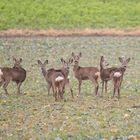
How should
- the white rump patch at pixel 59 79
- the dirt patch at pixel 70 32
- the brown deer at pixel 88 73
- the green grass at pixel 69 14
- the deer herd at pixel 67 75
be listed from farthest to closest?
the green grass at pixel 69 14 < the dirt patch at pixel 70 32 < the brown deer at pixel 88 73 < the deer herd at pixel 67 75 < the white rump patch at pixel 59 79

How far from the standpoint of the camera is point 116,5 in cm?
5928

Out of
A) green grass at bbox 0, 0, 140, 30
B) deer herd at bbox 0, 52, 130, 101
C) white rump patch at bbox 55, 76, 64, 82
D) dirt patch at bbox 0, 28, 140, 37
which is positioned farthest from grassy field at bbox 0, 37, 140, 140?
green grass at bbox 0, 0, 140, 30

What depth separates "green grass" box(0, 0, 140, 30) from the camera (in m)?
51.1

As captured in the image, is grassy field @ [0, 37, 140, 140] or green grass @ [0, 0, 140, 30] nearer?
grassy field @ [0, 37, 140, 140]

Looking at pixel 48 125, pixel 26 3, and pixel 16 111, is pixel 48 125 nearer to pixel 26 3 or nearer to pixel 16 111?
pixel 16 111

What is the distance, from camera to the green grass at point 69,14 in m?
51.1

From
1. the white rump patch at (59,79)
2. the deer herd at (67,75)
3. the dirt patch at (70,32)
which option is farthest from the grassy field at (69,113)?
the dirt patch at (70,32)

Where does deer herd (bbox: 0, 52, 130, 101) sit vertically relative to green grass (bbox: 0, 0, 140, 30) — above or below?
above

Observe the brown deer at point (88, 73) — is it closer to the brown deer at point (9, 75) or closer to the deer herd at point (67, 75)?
the deer herd at point (67, 75)

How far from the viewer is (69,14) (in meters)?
54.7

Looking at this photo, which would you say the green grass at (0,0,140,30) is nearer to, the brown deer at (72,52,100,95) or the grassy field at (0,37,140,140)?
the grassy field at (0,37,140,140)

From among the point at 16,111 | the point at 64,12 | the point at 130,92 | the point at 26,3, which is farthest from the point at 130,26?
the point at 16,111

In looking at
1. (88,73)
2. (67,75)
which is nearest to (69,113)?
(67,75)

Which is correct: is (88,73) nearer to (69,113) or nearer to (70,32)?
(69,113)
